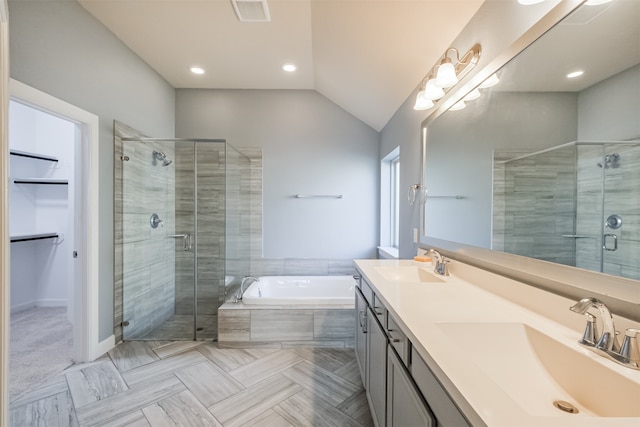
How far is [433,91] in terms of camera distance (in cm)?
166

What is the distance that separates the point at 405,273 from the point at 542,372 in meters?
0.99

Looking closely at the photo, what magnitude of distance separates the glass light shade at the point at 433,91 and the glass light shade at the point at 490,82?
10.5 inches

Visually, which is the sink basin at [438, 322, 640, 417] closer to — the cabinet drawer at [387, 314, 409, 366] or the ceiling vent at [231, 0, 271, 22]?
the cabinet drawer at [387, 314, 409, 366]

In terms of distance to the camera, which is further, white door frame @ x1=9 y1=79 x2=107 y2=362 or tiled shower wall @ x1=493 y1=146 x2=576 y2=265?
white door frame @ x1=9 y1=79 x2=107 y2=362

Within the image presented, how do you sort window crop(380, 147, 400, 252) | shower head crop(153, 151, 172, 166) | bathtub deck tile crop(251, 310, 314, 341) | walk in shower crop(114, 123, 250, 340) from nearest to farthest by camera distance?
bathtub deck tile crop(251, 310, 314, 341), walk in shower crop(114, 123, 250, 340), shower head crop(153, 151, 172, 166), window crop(380, 147, 400, 252)

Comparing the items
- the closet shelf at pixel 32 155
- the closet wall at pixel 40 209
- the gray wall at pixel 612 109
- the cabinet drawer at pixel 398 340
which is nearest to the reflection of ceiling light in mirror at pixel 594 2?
the gray wall at pixel 612 109

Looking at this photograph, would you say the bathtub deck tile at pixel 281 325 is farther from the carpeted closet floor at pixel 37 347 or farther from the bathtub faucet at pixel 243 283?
the carpeted closet floor at pixel 37 347

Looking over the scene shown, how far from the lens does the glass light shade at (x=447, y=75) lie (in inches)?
59.0

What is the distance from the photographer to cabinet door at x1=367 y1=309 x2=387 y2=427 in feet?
4.01

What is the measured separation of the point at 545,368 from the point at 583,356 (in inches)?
5.0

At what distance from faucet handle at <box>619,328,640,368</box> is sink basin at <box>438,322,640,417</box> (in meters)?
0.06

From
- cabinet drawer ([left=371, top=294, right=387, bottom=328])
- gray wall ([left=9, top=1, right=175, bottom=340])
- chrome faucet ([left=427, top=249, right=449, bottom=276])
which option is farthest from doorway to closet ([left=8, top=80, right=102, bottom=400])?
chrome faucet ([left=427, top=249, right=449, bottom=276])

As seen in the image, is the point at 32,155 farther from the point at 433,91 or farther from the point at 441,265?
the point at 441,265

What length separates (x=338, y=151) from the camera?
346 cm
